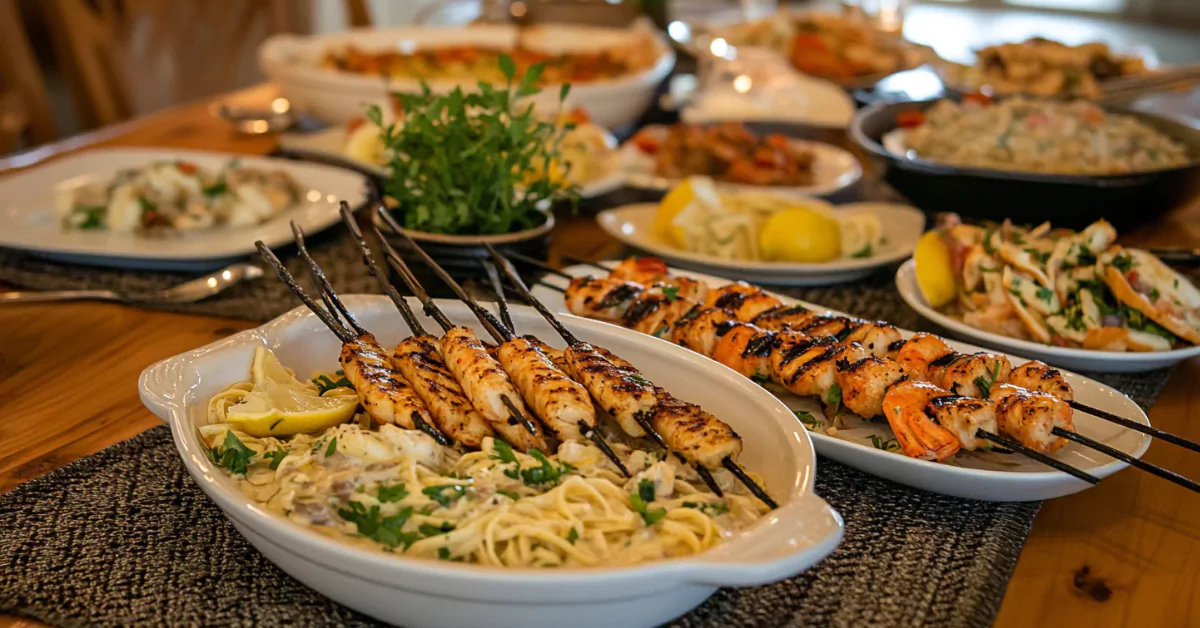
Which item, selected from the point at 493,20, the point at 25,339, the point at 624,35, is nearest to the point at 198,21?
the point at 493,20

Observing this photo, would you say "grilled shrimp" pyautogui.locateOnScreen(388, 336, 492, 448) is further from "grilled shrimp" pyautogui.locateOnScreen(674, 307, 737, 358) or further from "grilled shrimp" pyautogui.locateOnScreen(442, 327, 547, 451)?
"grilled shrimp" pyautogui.locateOnScreen(674, 307, 737, 358)

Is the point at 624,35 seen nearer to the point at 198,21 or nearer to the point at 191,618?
the point at 198,21

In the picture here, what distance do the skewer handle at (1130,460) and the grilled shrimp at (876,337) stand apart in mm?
381

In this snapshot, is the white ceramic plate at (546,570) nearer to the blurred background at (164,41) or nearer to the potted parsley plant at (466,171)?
the potted parsley plant at (466,171)

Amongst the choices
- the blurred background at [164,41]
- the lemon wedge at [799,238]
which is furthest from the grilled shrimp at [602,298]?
the blurred background at [164,41]

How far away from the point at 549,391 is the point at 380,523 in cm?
32

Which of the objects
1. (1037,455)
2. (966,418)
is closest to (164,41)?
(966,418)

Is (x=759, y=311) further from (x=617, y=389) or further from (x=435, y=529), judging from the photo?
(x=435, y=529)

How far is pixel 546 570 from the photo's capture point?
1054 millimetres

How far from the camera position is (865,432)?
1.63 meters

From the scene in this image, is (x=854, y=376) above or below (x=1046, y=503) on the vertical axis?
above

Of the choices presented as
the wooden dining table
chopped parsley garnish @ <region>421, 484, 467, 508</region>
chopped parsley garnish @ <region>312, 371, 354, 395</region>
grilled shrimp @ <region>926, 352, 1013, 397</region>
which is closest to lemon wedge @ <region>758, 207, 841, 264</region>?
the wooden dining table

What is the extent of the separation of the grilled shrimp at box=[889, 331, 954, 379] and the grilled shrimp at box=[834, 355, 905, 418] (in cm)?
12

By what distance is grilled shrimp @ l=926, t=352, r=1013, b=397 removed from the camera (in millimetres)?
1621
